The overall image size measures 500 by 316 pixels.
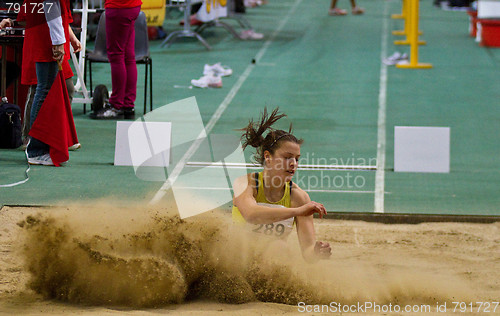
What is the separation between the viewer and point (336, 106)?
11.1 meters

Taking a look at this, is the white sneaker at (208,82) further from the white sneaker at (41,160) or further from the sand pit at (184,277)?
the sand pit at (184,277)

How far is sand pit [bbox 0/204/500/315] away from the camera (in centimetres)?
438

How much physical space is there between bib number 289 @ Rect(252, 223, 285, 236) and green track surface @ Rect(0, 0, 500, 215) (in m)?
1.94

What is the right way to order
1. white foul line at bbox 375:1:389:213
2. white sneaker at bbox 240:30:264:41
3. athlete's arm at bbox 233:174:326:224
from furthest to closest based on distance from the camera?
white sneaker at bbox 240:30:264:41
white foul line at bbox 375:1:389:213
athlete's arm at bbox 233:174:326:224

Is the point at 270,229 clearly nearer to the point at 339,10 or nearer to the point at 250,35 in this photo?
the point at 250,35

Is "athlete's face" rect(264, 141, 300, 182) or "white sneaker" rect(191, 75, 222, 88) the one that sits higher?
"athlete's face" rect(264, 141, 300, 182)

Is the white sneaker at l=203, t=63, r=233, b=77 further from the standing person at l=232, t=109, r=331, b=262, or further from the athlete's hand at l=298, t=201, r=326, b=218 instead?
the athlete's hand at l=298, t=201, r=326, b=218

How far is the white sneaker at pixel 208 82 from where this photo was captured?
12234 mm

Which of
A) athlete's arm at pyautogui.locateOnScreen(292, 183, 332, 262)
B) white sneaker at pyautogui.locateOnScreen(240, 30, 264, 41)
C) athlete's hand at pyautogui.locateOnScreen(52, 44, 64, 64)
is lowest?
white sneaker at pyautogui.locateOnScreen(240, 30, 264, 41)

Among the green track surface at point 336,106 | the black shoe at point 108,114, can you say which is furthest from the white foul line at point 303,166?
the black shoe at point 108,114

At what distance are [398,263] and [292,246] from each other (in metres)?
1.03

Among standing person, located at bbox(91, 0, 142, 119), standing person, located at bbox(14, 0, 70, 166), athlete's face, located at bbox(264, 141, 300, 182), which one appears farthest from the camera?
standing person, located at bbox(91, 0, 142, 119)

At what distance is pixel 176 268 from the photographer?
447 cm

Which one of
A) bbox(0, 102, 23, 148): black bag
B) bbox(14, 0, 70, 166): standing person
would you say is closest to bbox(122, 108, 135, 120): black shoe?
bbox(0, 102, 23, 148): black bag
